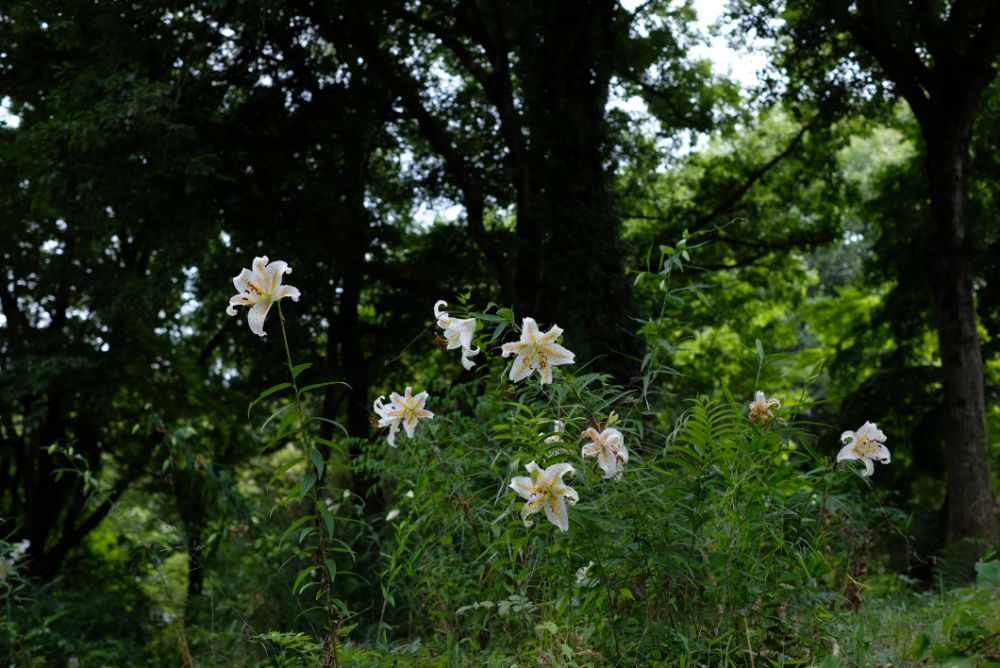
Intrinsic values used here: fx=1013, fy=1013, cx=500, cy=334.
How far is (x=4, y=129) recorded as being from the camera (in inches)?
477

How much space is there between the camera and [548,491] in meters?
2.43

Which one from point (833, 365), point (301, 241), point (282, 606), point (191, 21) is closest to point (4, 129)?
point (191, 21)

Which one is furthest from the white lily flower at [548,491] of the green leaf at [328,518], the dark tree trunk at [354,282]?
the dark tree trunk at [354,282]

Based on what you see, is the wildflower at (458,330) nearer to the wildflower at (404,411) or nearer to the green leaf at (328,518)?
the wildflower at (404,411)

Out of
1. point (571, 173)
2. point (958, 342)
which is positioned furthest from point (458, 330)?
point (958, 342)

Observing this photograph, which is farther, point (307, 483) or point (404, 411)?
point (404, 411)

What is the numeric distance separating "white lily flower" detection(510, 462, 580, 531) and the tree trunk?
28.7 ft

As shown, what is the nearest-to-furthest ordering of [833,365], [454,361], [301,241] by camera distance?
[301,241] < [454,361] < [833,365]

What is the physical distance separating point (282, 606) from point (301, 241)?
584cm

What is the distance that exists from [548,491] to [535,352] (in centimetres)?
39

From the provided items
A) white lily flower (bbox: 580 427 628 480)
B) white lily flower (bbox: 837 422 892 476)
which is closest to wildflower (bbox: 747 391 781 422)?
white lily flower (bbox: 837 422 892 476)

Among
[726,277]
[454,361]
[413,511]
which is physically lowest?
[413,511]

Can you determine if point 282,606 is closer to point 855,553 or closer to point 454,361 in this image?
point 855,553

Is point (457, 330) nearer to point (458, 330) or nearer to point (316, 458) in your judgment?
point (458, 330)
